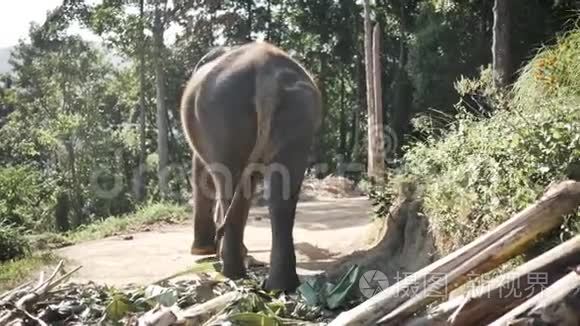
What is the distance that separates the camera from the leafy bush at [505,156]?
4746 mm

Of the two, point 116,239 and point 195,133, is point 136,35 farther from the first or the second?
point 195,133

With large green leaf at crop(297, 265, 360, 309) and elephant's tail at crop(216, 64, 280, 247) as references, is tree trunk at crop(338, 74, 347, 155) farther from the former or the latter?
large green leaf at crop(297, 265, 360, 309)

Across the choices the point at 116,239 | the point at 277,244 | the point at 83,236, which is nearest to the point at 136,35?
the point at 83,236

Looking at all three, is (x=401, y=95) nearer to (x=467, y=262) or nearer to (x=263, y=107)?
(x=263, y=107)

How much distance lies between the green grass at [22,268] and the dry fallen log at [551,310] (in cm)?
513

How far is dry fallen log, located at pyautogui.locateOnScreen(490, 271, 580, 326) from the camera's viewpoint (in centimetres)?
336

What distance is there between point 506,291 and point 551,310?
0.42 m

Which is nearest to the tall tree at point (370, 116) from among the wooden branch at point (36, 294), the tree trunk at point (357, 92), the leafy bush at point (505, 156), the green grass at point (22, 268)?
the leafy bush at point (505, 156)

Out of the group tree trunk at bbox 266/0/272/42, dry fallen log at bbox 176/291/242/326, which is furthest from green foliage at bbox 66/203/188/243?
tree trunk at bbox 266/0/272/42

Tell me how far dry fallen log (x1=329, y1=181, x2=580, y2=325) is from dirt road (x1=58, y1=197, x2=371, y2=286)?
8.87 ft

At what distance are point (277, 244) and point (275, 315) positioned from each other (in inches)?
39.2

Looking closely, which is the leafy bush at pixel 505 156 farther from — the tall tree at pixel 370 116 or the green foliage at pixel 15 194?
the green foliage at pixel 15 194

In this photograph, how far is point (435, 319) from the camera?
3740mm

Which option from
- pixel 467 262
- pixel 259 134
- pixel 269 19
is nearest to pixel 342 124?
pixel 269 19
